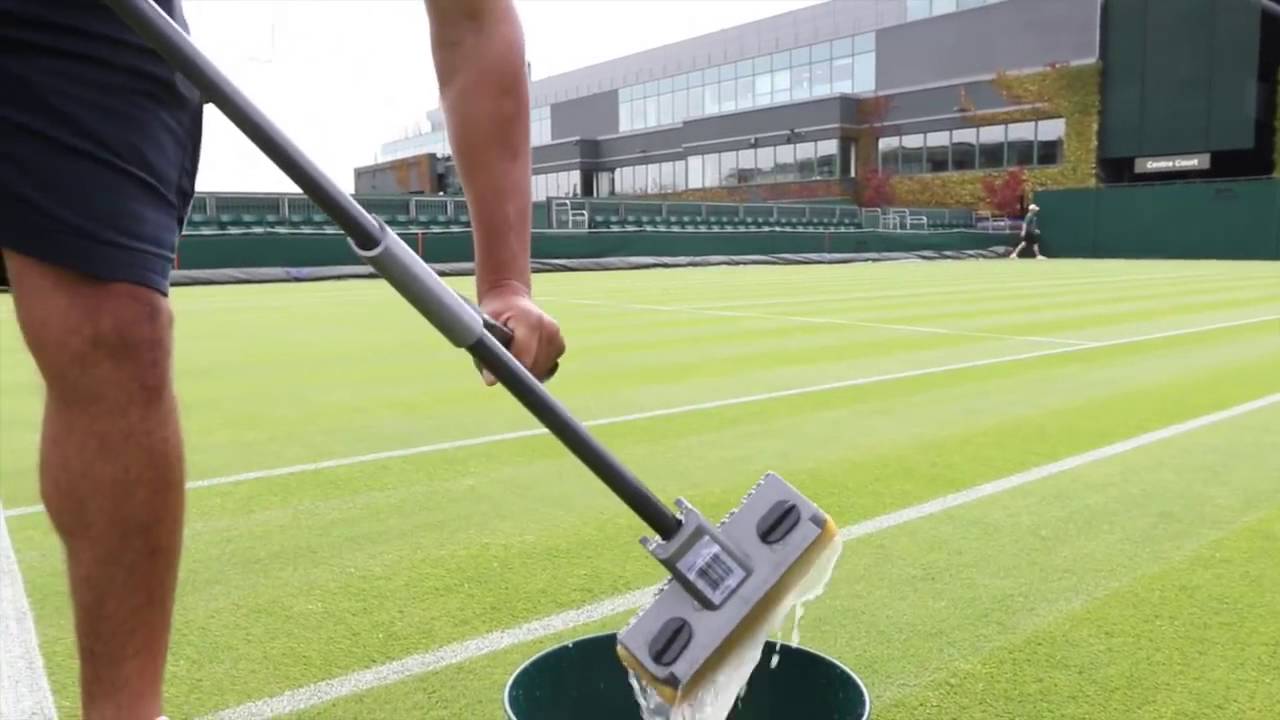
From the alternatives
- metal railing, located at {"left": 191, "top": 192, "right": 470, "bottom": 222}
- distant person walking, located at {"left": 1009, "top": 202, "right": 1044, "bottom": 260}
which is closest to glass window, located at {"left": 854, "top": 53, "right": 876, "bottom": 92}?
distant person walking, located at {"left": 1009, "top": 202, "right": 1044, "bottom": 260}

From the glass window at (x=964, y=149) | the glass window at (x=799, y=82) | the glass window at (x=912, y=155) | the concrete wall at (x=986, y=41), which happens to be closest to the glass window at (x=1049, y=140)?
the concrete wall at (x=986, y=41)

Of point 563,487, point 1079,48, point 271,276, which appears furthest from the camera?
point 1079,48

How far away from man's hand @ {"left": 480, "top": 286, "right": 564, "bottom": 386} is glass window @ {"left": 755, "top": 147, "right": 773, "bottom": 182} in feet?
169

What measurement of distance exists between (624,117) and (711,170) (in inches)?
433

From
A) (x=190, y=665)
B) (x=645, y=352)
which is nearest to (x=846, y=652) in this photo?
(x=190, y=665)

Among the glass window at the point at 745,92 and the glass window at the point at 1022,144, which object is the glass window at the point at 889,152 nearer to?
the glass window at the point at 1022,144

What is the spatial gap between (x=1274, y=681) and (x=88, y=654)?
7.35 feet

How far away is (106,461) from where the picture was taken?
1.52 metres

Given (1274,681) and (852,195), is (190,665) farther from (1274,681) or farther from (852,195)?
(852,195)

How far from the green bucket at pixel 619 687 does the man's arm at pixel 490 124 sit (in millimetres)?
606

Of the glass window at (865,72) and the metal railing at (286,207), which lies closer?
the metal railing at (286,207)

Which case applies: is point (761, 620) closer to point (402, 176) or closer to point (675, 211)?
point (675, 211)

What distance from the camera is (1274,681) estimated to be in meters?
2.26

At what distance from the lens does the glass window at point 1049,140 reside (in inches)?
1658
